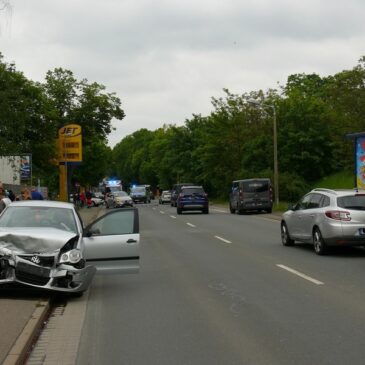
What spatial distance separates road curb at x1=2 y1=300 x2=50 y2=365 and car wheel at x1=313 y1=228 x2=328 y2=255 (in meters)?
7.87

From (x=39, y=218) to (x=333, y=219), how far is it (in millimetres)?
7105

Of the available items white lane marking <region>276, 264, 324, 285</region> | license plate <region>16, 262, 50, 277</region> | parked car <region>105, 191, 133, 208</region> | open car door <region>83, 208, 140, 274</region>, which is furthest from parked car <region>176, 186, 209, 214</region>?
license plate <region>16, 262, 50, 277</region>

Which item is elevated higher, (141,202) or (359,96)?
(359,96)

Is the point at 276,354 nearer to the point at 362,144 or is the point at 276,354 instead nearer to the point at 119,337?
the point at 119,337

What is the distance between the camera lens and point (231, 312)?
27.9ft

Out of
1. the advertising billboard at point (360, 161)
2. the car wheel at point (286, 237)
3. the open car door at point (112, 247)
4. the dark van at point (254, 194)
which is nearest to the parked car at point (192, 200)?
the dark van at point (254, 194)

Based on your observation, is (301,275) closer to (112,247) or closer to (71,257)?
(112,247)

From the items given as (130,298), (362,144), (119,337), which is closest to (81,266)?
(130,298)

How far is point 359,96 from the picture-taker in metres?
47.6

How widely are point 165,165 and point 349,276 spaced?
3842 inches

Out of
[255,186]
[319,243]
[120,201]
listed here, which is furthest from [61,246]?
[120,201]

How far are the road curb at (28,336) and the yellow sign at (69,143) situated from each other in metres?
31.5

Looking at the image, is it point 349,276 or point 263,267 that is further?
point 263,267

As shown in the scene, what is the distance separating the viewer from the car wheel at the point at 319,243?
14930 mm
